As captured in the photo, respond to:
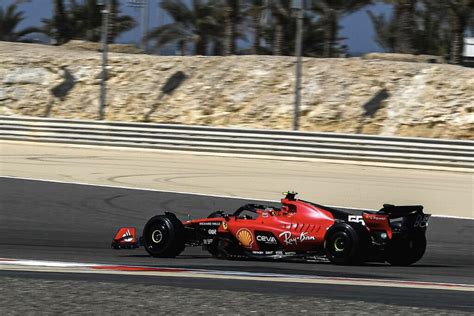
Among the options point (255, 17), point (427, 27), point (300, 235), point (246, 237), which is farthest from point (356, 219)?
point (427, 27)

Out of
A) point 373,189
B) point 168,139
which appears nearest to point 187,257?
point 373,189

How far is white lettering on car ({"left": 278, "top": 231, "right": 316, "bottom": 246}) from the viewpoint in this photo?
11180mm

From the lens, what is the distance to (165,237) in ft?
38.4

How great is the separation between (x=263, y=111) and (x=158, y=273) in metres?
24.0

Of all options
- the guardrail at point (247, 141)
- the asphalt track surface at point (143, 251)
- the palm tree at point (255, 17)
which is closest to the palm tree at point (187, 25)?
the palm tree at point (255, 17)

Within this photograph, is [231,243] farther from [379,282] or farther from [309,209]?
[379,282]

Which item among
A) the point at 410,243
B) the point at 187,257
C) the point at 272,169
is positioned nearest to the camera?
the point at 410,243

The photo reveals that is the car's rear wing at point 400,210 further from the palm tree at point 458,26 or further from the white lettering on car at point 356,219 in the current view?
the palm tree at point 458,26

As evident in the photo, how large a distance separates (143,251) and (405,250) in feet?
11.4

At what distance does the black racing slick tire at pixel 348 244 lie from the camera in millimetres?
10750

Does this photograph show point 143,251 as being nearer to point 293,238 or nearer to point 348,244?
point 293,238

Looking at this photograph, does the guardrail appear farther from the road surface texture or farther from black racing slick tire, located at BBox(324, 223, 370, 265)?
black racing slick tire, located at BBox(324, 223, 370, 265)

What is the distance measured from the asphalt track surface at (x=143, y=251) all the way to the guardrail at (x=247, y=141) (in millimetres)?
9633

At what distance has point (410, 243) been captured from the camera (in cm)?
1124
